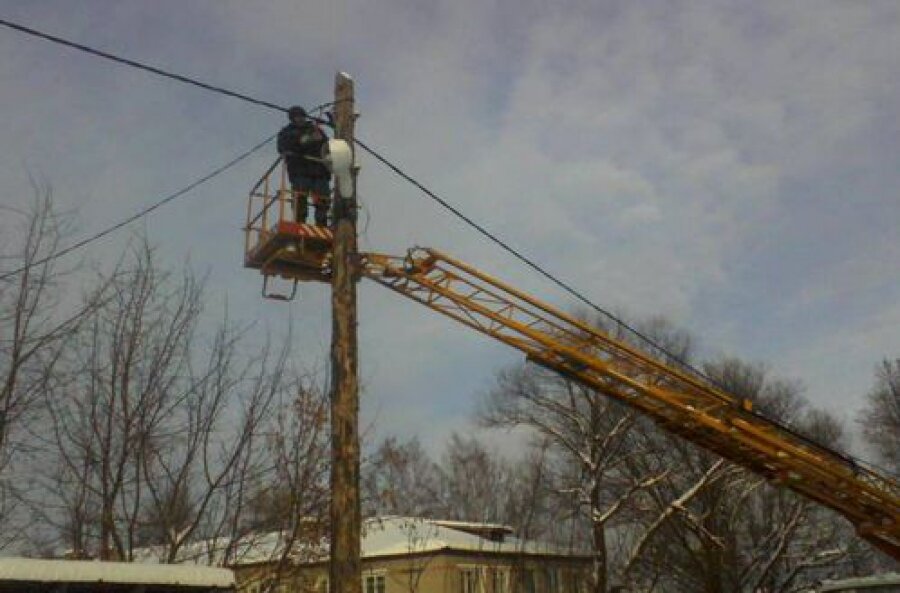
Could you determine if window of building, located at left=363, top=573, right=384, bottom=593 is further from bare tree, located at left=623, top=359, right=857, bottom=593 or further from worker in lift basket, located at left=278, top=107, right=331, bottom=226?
worker in lift basket, located at left=278, top=107, right=331, bottom=226

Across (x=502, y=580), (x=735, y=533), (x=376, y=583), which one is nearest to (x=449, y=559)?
(x=376, y=583)

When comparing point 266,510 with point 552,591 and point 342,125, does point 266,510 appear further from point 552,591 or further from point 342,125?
point 552,591

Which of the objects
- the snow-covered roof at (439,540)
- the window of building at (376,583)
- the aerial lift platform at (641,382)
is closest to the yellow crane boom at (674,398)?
the aerial lift platform at (641,382)

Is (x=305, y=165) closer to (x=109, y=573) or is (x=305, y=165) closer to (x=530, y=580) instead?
(x=109, y=573)

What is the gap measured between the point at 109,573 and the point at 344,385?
9.22 feet

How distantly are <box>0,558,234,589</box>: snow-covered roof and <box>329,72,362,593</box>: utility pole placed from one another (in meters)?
1.17

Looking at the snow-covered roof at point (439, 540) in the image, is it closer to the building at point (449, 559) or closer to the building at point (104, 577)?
the building at point (449, 559)

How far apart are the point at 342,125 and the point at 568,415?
23.9 meters

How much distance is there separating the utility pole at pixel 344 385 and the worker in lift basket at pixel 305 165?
45.0 inches

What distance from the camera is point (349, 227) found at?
9992 mm

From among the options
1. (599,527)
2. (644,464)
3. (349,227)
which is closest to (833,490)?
(349,227)

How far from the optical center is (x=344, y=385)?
9031mm

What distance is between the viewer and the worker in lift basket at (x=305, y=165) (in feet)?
37.7

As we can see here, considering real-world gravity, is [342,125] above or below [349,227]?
above
